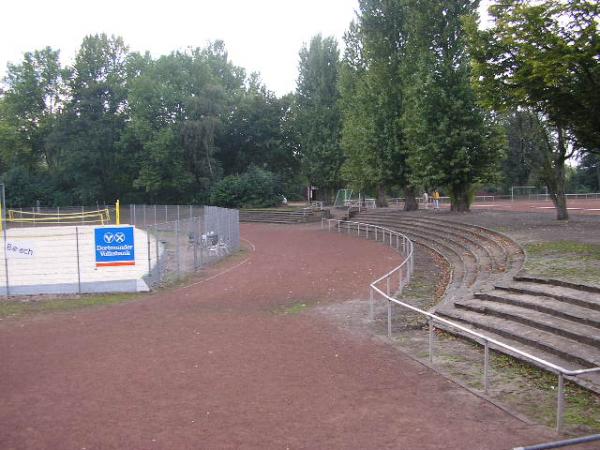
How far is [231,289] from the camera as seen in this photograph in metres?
16.0

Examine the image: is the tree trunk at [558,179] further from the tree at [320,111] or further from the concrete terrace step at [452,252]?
the tree at [320,111]

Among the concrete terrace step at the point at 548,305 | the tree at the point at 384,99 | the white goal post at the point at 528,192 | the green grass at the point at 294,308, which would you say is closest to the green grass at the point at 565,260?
the concrete terrace step at the point at 548,305

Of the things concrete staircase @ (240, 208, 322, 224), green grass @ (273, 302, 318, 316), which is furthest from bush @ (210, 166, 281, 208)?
green grass @ (273, 302, 318, 316)

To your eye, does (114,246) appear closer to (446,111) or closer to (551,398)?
(551,398)

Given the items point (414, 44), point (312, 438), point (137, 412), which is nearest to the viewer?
point (312, 438)

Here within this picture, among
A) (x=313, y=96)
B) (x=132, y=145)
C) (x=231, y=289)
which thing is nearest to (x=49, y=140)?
(x=132, y=145)

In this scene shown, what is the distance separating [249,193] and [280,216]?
804 centimetres

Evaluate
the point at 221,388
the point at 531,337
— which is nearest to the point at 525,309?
the point at 531,337

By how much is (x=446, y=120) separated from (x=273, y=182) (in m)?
28.0

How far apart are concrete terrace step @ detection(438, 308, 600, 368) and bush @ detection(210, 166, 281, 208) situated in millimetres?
43574

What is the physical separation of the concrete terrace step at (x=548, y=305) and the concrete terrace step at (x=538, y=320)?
0.07m

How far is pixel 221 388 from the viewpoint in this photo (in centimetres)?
750

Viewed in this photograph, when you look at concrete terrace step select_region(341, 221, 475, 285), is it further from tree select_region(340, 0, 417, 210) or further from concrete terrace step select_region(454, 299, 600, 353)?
tree select_region(340, 0, 417, 210)

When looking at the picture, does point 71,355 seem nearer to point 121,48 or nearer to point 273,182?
point 273,182
